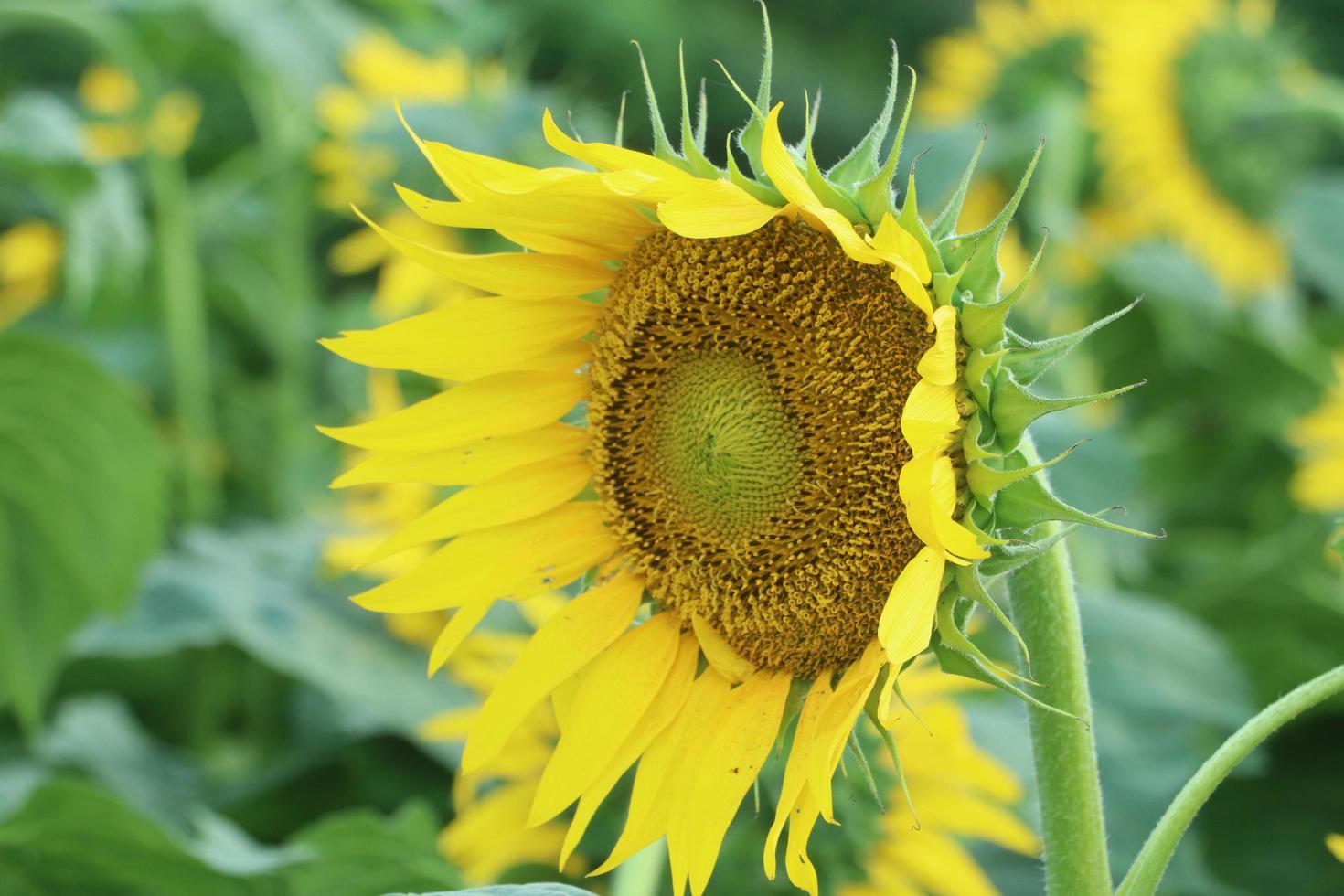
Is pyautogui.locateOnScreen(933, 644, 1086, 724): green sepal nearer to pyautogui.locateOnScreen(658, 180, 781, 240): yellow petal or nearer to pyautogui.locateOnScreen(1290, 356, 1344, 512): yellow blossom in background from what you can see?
pyautogui.locateOnScreen(658, 180, 781, 240): yellow petal

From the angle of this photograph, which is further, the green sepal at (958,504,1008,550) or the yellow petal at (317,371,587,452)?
the yellow petal at (317,371,587,452)

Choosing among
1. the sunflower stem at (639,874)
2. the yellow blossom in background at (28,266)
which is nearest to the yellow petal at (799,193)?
the sunflower stem at (639,874)

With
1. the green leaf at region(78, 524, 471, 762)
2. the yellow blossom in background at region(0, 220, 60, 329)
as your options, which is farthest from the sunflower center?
the yellow blossom in background at region(0, 220, 60, 329)

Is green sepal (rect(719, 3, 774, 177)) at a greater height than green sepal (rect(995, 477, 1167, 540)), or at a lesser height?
greater

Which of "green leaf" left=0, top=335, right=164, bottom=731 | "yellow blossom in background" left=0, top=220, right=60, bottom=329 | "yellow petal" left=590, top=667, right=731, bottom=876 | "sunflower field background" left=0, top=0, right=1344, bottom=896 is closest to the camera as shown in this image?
"yellow petal" left=590, top=667, right=731, bottom=876

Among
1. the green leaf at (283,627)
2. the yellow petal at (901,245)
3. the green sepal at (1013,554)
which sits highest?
the yellow petal at (901,245)

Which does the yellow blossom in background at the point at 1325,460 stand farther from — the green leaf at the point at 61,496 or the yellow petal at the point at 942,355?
the green leaf at the point at 61,496
